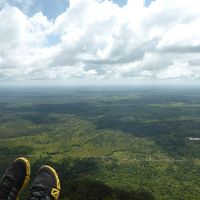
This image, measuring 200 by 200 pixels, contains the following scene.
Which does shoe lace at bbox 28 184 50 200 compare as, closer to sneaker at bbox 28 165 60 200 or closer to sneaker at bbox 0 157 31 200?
sneaker at bbox 28 165 60 200

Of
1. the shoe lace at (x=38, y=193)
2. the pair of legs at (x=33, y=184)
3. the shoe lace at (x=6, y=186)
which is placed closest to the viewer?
the shoe lace at (x=38, y=193)

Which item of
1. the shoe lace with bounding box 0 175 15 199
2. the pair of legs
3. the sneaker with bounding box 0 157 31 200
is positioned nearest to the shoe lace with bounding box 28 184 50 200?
the pair of legs

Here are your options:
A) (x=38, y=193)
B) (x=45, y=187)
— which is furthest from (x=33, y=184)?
(x=38, y=193)

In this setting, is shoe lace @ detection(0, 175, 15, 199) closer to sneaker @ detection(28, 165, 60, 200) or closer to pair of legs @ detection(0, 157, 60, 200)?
pair of legs @ detection(0, 157, 60, 200)

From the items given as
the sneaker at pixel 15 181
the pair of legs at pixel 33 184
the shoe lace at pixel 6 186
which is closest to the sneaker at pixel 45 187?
the pair of legs at pixel 33 184

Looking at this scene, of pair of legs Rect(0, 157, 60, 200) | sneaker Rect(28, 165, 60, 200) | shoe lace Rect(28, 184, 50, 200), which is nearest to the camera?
shoe lace Rect(28, 184, 50, 200)

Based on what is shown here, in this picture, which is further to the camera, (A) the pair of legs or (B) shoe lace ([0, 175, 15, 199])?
(B) shoe lace ([0, 175, 15, 199])

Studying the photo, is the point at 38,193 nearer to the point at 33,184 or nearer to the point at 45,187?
the point at 45,187

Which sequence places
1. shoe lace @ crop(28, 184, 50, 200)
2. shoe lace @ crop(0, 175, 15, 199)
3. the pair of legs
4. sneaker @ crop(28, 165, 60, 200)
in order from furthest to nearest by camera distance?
shoe lace @ crop(0, 175, 15, 199) → the pair of legs → sneaker @ crop(28, 165, 60, 200) → shoe lace @ crop(28, 184, 50, 200)

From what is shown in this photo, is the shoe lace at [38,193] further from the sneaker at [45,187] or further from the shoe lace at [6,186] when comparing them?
the shoe lace at [6,186]
